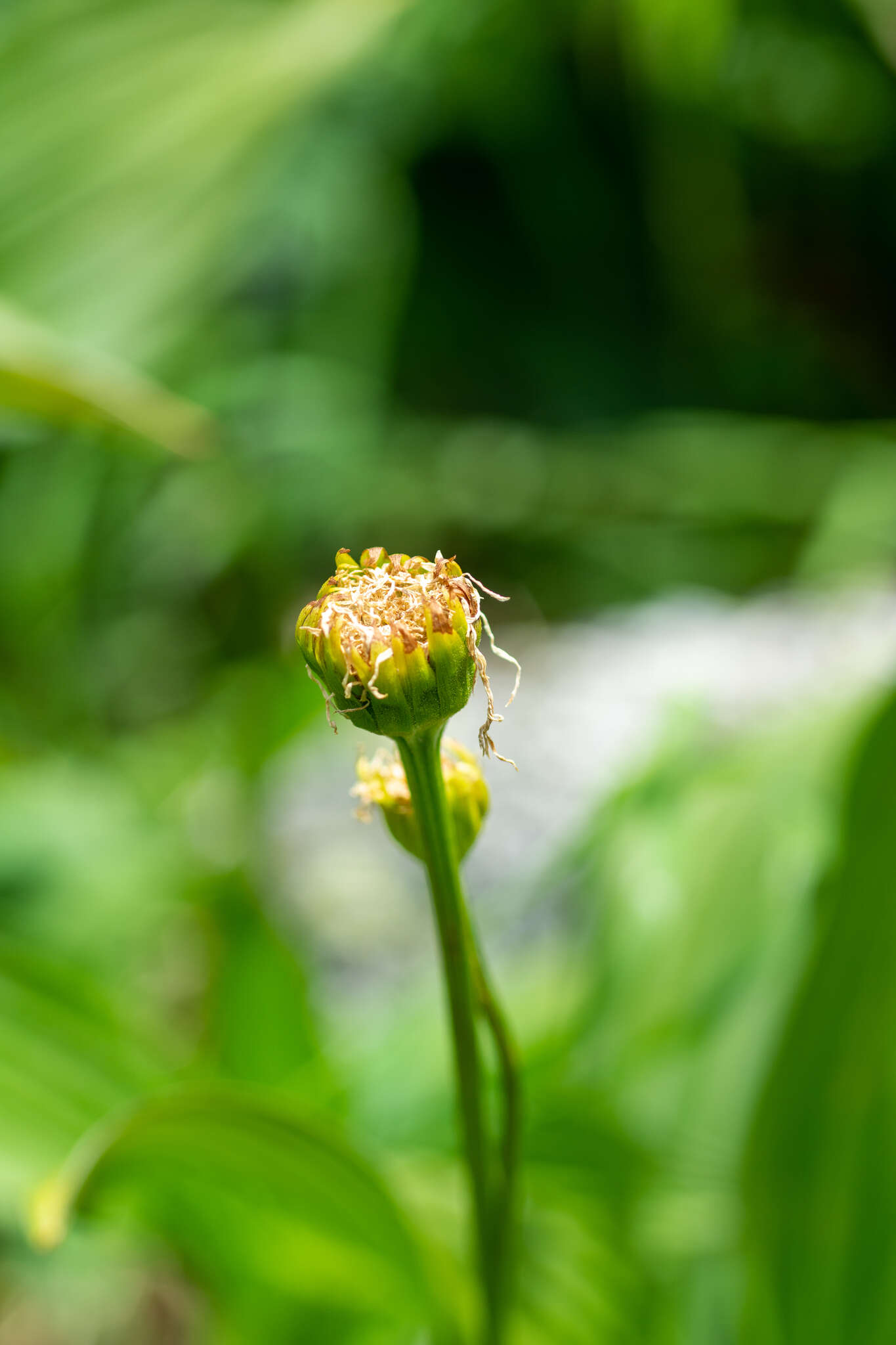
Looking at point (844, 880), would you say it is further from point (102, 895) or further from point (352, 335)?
point (352, 335)

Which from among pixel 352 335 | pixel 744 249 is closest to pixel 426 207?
pixel 352 335

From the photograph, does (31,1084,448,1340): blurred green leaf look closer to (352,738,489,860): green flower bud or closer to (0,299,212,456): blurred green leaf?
(352,738,489,860): green flower bud

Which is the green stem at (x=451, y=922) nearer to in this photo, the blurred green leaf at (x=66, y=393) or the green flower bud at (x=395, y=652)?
the green flower bud at (x=395, y=652)

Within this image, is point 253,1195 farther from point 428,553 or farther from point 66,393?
point 428,553

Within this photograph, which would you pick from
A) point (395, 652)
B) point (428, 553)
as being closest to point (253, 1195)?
point (395, 652)

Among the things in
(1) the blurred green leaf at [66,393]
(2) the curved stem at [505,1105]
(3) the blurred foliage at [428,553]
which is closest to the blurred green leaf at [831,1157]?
(3) the blurred foliage at [428,553]

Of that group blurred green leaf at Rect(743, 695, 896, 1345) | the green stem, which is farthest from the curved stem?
blurred green leaf at Rect(743, 695, 896, 1345)
